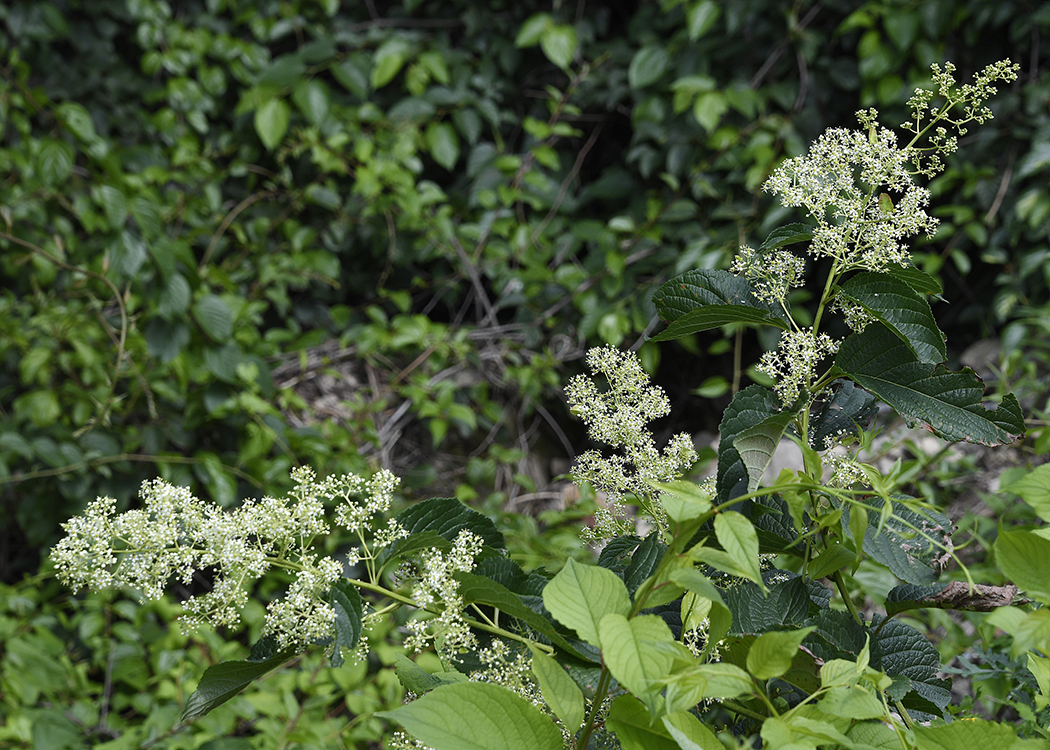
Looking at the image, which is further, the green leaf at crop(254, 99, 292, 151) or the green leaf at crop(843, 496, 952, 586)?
the green leaf at crop(254, 99, 292, 151)

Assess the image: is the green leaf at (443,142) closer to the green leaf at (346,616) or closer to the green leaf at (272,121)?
the green leaf at (272,121)

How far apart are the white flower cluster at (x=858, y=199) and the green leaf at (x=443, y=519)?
1.21ft

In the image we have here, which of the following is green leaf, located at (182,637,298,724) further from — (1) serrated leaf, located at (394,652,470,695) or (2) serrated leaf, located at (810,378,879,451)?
(2) serrated leaf, located at (810,378,879,451)

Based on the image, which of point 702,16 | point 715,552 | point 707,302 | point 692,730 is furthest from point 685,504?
point 702,16

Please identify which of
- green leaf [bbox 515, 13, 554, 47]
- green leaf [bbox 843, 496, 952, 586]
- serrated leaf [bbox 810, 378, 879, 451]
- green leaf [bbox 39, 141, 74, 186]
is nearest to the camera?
green leaf [bbox 843, 496, 952, 586]

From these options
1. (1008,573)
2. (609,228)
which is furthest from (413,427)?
(1008,573)

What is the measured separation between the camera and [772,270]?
1.90 feet

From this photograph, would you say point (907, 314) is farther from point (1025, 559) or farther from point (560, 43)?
point (560, 43)

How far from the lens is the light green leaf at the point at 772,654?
0.41m

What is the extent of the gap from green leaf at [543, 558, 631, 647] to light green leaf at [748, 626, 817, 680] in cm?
8

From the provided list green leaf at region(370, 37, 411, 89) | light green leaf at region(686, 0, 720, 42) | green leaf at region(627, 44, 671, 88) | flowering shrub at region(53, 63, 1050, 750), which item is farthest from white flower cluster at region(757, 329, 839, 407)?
green leaf at region(370, 37, 411, 89)

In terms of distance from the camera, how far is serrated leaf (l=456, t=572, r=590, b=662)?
1.67ft

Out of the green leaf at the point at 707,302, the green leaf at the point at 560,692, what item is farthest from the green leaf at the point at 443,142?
the green leaf at the point at 560,692

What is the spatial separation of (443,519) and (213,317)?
59.0 inches
